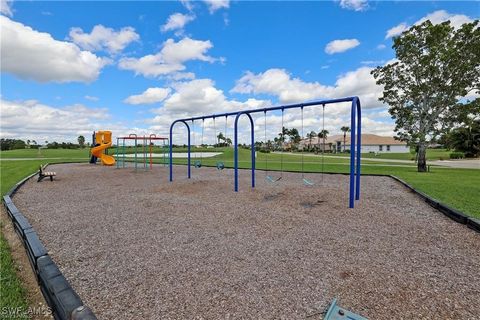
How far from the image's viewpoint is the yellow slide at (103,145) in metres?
16.1

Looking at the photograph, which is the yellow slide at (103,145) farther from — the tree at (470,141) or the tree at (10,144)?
the tree at (10,144)

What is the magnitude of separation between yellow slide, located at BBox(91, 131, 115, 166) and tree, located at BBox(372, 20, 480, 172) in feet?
52.1

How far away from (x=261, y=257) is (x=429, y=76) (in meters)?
13.6

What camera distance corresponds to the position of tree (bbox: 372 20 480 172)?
11633mm

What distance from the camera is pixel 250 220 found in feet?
14.5

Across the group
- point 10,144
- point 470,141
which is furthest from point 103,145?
point 10,144

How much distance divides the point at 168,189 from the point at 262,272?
5381 millimetres

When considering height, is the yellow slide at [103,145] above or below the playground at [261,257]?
above

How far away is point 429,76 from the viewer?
40.2 feet

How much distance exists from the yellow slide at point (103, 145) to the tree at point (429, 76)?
15878 mm

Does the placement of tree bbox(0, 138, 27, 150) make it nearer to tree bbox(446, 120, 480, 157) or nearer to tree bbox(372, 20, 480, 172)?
tree bbox(372, 20, 480, 172)

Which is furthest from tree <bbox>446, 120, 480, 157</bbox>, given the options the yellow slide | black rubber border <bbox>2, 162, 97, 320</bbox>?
black rubber border <bbox>2, 162, 97, 320</bbox>

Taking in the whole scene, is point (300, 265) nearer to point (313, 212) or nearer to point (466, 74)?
point (313, 212)

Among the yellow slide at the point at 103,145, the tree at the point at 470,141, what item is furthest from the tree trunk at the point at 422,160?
the tree at the point at 470,141
